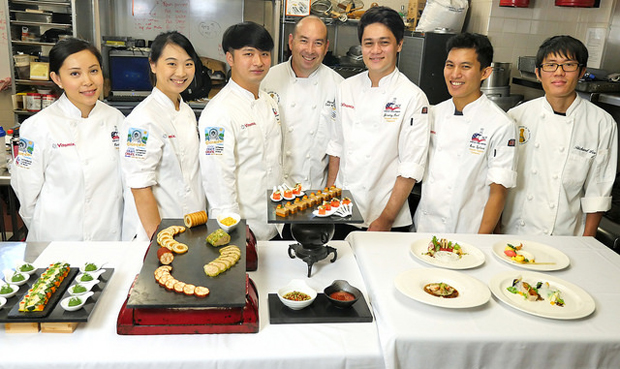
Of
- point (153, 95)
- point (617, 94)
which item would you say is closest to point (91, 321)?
point (153, 95)

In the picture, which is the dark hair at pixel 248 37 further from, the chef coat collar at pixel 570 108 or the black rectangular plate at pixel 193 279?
the chef coat collar at pixel 570 108

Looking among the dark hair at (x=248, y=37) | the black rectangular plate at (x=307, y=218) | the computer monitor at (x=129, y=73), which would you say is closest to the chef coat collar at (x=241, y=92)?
the dark hair at (x=248, y=37)

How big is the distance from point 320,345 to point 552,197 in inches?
64.0

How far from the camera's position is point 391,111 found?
8.45ft

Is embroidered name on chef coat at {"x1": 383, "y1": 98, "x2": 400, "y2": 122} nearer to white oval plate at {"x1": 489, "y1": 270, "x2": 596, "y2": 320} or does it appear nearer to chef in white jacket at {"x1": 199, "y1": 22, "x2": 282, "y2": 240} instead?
chef in white jacket at {"x1": 199, "y1": 22, "x2": 282, "y2": 240}

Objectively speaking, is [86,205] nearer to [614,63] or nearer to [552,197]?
[552,197]

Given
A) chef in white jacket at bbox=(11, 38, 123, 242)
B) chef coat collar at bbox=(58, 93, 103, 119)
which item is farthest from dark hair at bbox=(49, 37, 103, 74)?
chef coat collar at bbox=(58, 93, 103, 119)

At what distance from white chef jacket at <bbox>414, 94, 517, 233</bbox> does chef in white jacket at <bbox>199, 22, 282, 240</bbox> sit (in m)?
0.81

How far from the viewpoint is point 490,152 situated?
242 cm

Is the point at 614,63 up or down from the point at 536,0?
down

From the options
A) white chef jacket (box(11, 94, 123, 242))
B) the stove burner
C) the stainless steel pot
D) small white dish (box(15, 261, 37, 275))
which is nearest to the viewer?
small white dish (box(15, 261, 37, 275))

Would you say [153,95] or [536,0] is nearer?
[153,95]

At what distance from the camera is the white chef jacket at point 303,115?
2.95m

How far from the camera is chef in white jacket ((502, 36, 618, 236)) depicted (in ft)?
7.95
